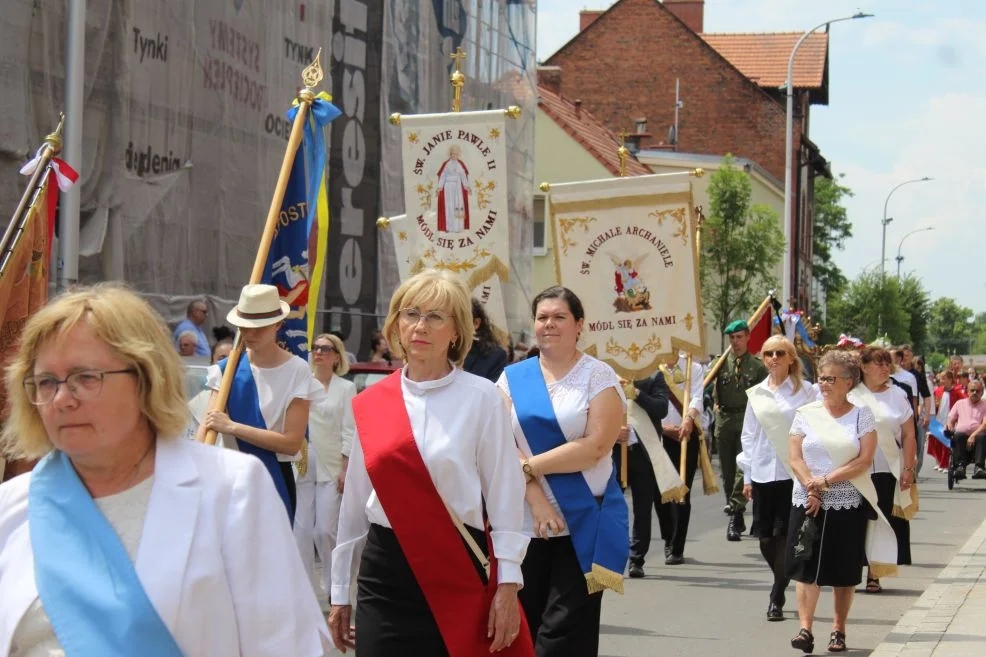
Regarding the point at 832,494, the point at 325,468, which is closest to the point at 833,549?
the point at 832,494

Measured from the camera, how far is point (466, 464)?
4.95m

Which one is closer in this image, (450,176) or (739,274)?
(450,176)

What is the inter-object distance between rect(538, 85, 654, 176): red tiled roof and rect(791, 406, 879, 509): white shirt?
106 feet

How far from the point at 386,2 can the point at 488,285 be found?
14.2m

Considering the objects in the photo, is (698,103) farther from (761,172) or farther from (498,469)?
(498,469)

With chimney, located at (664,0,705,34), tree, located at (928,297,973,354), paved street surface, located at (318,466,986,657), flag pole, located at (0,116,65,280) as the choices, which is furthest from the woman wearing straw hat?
tree, located at (928,297,973,354)

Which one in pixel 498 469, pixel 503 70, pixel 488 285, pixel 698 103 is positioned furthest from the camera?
pixel 698 103

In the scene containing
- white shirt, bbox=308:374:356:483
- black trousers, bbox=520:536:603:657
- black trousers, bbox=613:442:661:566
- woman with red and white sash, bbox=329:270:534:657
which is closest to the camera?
woman with red and white sash, bbox=329:270:534:657

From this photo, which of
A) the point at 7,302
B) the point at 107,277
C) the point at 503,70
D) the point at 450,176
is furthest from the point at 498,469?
the point at 503,70

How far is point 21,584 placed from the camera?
288cm

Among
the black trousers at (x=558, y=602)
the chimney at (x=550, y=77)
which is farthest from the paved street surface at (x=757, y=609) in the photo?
the chimney at (x=550, y=77)

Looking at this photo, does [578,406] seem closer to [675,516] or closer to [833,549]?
[833,549]

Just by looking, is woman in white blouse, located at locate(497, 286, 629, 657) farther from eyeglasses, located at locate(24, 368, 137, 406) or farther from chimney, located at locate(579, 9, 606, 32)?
chimney, located at locate(579, 9, 606, 32)

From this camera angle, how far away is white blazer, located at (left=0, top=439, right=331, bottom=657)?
2.86 m
